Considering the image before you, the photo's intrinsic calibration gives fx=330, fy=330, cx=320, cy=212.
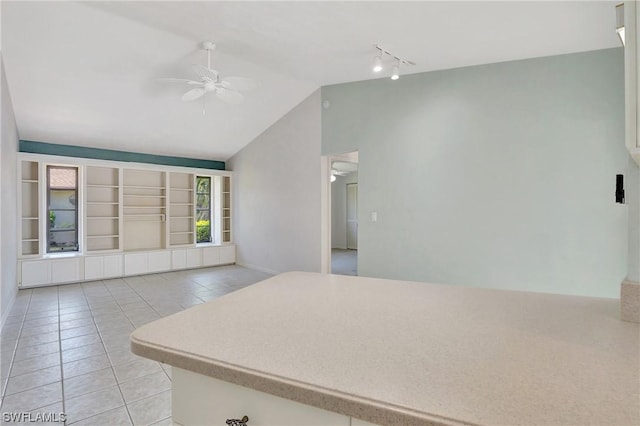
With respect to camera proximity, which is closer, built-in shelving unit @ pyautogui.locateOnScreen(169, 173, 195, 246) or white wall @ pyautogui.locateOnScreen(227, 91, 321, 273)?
white wall @ pyautogui.locateOnScreen(227, 91, 321, 273)

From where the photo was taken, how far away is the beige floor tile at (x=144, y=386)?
234cm

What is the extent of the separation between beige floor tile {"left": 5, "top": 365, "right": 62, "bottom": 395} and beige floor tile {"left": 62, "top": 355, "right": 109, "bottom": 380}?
0.06 metres

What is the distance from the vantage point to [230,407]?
2.73 feet

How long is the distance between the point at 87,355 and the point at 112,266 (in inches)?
146

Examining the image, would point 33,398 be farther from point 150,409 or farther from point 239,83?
point 239,83

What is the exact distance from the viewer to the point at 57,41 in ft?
11.9

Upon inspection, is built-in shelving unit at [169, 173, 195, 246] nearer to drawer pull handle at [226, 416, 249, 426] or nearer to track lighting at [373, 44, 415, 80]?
track lighting at [373, 44, 415, 80]

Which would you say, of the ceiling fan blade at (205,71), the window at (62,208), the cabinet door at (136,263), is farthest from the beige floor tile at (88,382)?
the window at (62,208)

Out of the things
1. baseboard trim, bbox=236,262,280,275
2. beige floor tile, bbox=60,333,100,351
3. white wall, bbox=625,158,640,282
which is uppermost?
white wall, bbox=625,158,640,282

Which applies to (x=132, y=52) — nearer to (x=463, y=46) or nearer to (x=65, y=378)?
(x=65, y=378)

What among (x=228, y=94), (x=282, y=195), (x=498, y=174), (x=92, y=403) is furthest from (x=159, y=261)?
(x=498, y=174)

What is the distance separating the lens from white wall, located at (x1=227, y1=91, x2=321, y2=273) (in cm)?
577

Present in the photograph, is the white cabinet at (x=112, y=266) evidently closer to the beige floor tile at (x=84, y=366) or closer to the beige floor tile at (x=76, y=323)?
the beige floor tile at (x=76, y=323)

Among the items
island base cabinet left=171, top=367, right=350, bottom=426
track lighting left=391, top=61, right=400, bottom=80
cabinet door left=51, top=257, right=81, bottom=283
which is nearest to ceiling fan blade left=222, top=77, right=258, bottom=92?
track lighting left=391, top=61, right=400, bottom=80
